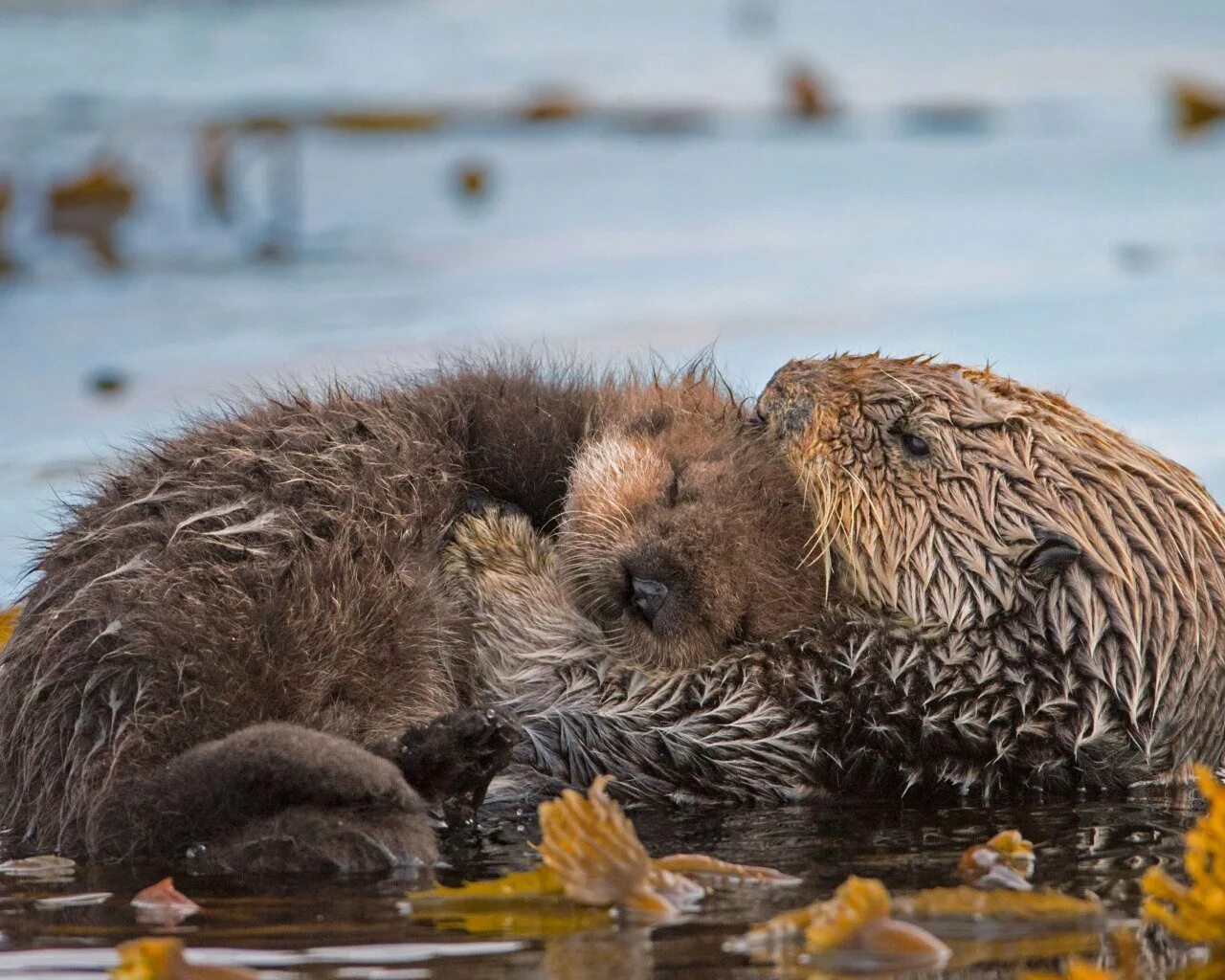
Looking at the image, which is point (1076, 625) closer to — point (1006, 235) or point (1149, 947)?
point (1149, 947)

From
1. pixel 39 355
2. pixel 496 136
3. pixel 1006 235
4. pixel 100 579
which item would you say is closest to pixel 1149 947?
pixel 100 579

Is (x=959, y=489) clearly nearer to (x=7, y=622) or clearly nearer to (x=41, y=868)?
(x=41, y=868)

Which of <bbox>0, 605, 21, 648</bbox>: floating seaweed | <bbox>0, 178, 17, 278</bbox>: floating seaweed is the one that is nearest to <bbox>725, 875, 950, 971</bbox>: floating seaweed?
<bbox>0, 605, 21, 648</bbox>: floating seaweed

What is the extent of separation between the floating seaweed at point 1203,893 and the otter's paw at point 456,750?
1.46 m

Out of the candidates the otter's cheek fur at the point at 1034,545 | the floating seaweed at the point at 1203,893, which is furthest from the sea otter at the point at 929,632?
the floating seaweed at the point at 1203,893

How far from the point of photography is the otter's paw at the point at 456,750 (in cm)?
399

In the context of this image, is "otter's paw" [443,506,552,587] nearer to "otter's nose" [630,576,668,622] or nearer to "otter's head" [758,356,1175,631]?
"otter's nose" [630,576,668,622]

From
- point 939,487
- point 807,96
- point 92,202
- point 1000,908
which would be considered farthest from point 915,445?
point 807,96

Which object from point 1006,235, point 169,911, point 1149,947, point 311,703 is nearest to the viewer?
point 1149,947

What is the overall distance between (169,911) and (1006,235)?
7.86 m

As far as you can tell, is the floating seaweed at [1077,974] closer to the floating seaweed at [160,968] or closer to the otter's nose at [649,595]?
the floating seaweed at [160,968]

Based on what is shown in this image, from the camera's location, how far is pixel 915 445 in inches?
181

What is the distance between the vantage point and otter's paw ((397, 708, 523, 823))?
3994mm

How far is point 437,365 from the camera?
517 cm
